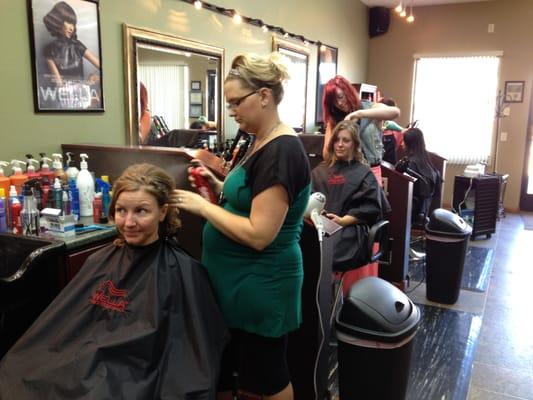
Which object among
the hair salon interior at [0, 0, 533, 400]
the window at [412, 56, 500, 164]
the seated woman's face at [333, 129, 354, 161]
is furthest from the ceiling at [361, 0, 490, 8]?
the seated woman's face at [333, 129, 354, 161]

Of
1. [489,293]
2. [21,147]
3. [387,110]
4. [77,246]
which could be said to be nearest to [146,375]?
[77,246]

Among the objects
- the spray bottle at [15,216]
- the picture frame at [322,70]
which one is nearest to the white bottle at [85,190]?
the spray bottle at [15,216]

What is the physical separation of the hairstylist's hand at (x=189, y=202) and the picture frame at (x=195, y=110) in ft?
6.20

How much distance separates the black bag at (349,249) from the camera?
2.56 metres

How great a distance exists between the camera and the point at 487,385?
2.38 meters

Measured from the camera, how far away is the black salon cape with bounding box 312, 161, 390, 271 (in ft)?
8.47

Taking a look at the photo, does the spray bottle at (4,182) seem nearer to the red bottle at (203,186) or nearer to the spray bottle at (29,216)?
the spray bottle at (29,216)

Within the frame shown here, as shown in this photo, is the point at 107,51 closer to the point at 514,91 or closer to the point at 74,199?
the point at 74,199

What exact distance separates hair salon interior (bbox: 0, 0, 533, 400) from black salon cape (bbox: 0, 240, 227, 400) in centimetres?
34

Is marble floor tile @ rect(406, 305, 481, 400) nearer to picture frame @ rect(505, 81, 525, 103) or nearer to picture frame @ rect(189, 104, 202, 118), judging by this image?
picture frame @ rect(189, 104, 202, 118)

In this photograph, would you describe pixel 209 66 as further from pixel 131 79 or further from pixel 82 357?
pixel 82 357

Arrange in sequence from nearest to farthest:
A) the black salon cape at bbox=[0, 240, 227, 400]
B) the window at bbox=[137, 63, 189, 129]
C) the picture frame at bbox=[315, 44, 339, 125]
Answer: the black salon cape at bbox=[0, 240, 227, 400] → the window at bbox=[137, 63, 189, 129] → the picture frame at bbox=[315, 44, 339, 125]

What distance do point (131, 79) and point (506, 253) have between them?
3935mm

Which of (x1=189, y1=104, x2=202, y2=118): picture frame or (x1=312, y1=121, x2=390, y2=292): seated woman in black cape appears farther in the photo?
(x1=189, y1=104, x2=202, y2=118): picture frame
